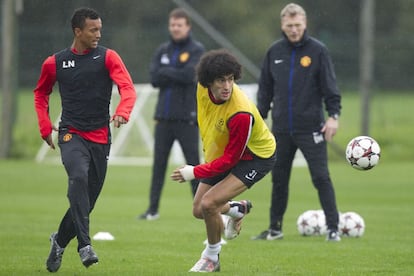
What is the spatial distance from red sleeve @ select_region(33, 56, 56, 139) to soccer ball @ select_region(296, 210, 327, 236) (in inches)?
144

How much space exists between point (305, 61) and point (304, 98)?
1.25ft

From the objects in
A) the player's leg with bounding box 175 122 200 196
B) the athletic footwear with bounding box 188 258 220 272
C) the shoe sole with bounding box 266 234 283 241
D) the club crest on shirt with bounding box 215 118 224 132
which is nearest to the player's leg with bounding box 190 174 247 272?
the athletic footwear with bounding box 188 258 220 272

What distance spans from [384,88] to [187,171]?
15834mm

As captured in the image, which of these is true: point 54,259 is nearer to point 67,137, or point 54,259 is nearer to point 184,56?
point 67,137

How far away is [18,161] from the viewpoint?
21438 mm

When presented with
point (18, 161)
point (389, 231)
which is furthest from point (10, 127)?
point (389, 231)

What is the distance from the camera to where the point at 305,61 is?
1011 centimetres

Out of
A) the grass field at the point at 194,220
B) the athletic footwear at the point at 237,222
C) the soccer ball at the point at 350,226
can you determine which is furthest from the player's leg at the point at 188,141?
the athletic footwear at the point at 237,222

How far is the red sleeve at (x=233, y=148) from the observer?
757 centimetres

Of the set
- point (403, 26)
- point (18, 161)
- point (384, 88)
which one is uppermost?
point (403, 26)

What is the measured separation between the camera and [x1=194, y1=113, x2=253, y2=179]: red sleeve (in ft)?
24.8

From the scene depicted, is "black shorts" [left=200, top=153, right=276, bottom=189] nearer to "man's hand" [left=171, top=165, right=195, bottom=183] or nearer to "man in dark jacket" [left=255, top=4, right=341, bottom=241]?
"man's hand" [left=171, top=165, right=195, bottom=183]

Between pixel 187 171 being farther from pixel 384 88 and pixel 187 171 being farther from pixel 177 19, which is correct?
pixel 384 88

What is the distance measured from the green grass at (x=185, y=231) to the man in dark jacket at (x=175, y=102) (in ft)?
2.17
